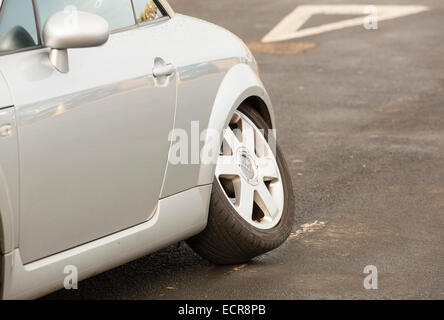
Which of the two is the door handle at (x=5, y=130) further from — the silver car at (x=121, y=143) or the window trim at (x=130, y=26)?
the window trim at (x=130, y=26)

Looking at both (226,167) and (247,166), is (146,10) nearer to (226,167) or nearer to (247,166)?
(226,167)

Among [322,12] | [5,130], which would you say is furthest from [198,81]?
[322,12]

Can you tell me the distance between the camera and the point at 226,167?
5277 mm

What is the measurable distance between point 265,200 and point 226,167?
407mm

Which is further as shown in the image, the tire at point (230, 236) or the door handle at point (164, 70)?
the tire at point (230, 236)

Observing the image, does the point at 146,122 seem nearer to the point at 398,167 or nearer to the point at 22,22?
the point at 22,22

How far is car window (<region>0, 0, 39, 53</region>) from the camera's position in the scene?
415cm

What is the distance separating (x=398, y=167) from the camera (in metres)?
7.61

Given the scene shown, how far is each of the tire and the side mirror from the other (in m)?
1.17

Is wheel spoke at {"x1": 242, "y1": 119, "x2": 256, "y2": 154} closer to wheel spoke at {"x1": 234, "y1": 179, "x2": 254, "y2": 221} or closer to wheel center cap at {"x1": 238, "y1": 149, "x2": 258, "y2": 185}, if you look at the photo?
wheel center cap at {"x1": 238, "y1": 149, "x2": 258, "y2": 185}

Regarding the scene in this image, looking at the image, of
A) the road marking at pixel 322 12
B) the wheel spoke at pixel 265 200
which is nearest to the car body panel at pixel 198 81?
the wheel spoke at pixel 265 200

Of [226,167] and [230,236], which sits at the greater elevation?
[226,167]

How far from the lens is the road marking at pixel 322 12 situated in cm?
1392

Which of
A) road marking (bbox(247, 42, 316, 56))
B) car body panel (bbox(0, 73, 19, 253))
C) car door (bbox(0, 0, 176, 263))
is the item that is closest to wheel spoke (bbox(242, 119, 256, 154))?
car door (bbox(0, 0, 176, 263))
